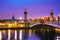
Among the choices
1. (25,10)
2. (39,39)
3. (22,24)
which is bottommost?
(39,39)

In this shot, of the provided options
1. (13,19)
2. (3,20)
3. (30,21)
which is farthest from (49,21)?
(3,20)

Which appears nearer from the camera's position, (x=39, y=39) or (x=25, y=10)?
(x=39, y=39)

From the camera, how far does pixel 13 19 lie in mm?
8719

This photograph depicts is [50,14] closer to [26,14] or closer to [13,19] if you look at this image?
[26,14]

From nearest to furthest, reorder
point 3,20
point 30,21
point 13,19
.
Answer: point 3,20 < point 13,19 < point 30,21

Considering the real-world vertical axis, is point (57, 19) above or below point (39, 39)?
above

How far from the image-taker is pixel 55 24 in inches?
350

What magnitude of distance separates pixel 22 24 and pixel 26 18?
73 cm

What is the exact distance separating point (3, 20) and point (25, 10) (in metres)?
2.06

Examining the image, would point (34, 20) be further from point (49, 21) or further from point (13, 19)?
point (13, 19)

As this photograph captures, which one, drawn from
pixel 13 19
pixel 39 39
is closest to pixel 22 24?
pixel 13 19

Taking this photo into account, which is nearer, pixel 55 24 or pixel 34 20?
pixel 55 24

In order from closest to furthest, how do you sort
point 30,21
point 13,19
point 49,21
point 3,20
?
point 3,20 < point 13,19 < point 49,21 < point 30,21

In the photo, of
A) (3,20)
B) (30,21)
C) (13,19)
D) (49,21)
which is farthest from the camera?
(30,21)
